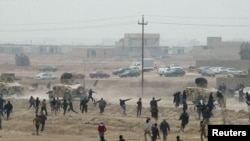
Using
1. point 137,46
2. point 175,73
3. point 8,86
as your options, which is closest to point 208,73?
point 175,73

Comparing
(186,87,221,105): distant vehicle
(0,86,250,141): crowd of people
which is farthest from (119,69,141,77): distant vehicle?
(186,87,221,105): distant vehicle

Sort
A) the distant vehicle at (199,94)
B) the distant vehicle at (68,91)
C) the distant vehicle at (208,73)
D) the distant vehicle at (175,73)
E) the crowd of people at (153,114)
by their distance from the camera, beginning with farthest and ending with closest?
1. the distant vehicle at (175,73)
2. the distant vehicle at (208,73)
3. the distant vehicle at (68,91)
4. the distant vehicle at (199,94)
5. the crowd of people at (153,114)

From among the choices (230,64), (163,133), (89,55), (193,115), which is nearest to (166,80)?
(230,64)

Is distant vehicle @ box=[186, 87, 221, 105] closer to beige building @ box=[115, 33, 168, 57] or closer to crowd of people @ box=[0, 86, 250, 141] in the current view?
crowd of people @ box=[0, 86, 250, 141]

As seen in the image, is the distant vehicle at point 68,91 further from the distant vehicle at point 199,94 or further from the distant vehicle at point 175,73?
the distant vehicle at point 175,73

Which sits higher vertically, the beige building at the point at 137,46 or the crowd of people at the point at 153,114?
the beige building at the point at 137,46

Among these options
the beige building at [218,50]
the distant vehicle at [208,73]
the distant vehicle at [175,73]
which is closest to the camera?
the distant vehicle at [208,73]

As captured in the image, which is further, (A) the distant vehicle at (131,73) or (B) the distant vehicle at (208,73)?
(A) the distant vehicle at (131,73)

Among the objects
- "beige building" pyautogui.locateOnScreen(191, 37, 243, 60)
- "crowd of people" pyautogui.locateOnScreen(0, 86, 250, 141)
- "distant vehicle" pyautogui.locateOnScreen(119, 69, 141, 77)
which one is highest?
"beige building" pyautogui.locateOnScreen(191, 37, 243, 60)

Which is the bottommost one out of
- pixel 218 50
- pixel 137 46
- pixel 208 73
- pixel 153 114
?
pixel 153 114

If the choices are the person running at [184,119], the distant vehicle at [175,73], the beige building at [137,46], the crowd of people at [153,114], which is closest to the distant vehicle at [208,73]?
the distant vehicle at [175,73]

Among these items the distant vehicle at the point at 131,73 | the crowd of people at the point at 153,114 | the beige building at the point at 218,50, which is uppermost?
the beige building at the point at 218,50

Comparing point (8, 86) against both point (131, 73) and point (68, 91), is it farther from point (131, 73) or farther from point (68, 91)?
point (131, 73)

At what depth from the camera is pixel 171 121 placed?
115ft
